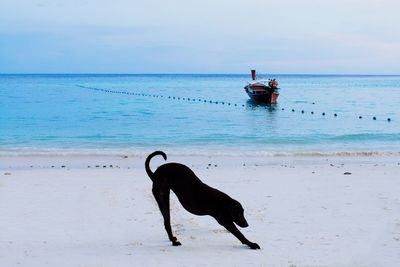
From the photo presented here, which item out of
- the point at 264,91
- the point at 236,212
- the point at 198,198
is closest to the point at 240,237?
the point at 236,212

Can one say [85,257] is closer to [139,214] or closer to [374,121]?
[139,214]

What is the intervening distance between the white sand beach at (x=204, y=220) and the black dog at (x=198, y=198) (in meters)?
0.36

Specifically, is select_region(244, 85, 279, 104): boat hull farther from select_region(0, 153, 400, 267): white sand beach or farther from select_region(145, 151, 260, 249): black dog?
select_region(145, 151, 260, 249): black dog

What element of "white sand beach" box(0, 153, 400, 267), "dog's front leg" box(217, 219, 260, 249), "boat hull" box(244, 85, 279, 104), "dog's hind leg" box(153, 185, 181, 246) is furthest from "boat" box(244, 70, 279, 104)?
"dog's front leg" box(217, 219, 260, 249)

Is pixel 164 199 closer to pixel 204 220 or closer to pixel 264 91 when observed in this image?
pixel 204 220

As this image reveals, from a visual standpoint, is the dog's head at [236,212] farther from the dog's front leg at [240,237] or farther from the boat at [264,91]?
the boat at [264,91]

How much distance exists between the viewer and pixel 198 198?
705cm

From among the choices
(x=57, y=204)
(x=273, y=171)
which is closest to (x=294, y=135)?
(x=273, y=171)

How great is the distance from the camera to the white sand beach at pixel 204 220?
683cm

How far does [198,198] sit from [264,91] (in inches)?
1889

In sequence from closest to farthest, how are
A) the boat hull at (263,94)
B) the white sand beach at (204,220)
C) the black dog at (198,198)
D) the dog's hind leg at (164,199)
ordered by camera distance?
the white sand beach at (204,220)
the black dog at (198,198)
the dog's hind leg at (164,199)
the boat hull at (263,94)

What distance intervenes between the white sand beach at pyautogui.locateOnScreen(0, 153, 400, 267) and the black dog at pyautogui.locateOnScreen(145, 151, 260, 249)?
357mm

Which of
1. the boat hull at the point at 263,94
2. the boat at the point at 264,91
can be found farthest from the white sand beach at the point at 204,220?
the boat hull at the point at 263,94

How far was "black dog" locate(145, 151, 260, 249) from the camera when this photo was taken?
7.02 metres
